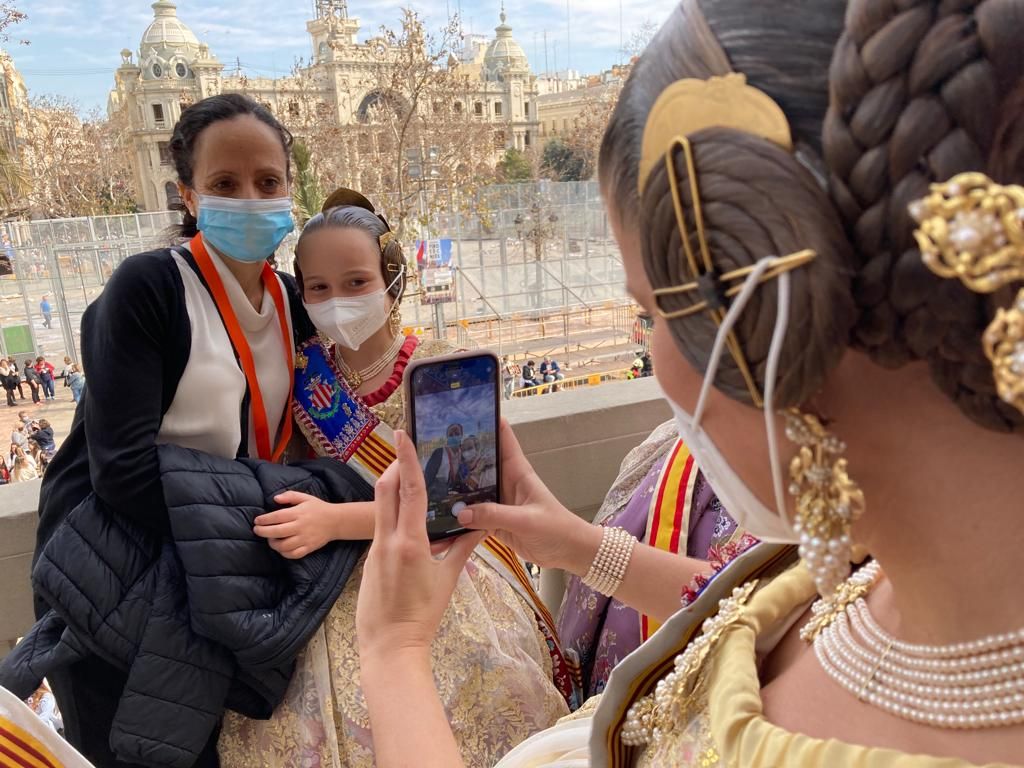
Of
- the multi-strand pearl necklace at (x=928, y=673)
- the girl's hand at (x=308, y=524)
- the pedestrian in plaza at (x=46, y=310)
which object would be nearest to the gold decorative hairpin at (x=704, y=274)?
the multi-strand pearl necklace at (x=928, y=673)

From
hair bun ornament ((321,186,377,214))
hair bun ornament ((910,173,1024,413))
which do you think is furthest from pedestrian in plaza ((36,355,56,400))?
hair bun ornament ((910,173,1024,413))

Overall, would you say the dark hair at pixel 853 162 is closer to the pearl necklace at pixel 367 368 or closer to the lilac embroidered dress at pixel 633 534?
the lilac embroidered dress at pixel 633 534

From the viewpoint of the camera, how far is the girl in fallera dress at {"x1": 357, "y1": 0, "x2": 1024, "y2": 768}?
343 millimetres

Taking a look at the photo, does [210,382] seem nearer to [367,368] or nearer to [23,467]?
[367,368]

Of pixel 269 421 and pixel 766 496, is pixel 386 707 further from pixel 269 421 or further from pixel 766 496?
pixel 269 421

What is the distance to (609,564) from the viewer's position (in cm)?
108

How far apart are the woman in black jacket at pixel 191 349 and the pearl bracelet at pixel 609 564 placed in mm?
659

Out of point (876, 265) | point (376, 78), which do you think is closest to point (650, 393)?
point (876, 265)

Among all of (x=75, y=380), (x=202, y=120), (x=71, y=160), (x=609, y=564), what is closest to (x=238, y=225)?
(x=202, y=120)

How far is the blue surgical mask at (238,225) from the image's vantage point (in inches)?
53.1

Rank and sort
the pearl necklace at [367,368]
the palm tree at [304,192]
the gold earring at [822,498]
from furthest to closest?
1. the palm tree at [304,192]
2. the pearl necklace at [367,368]
3. the gold earring at [822,498]

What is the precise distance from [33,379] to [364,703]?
25.4ft

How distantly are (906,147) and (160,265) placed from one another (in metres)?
1.18

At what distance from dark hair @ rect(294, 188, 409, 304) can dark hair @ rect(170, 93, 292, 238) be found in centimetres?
13
